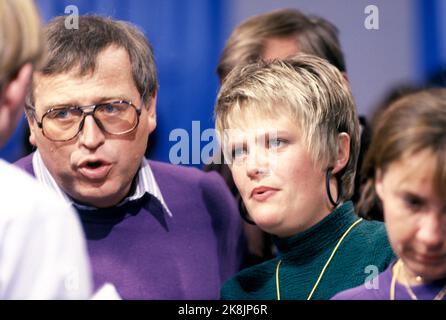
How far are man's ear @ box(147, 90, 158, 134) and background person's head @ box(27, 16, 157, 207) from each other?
0.08 ft

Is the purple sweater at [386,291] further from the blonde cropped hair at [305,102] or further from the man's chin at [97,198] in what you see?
the man's chin at [97,198]

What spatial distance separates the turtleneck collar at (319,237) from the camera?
5.47ft

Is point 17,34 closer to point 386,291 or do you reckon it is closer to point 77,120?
point 77,120

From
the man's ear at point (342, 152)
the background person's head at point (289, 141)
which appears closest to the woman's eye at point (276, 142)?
the background person's head at point (289, 141)

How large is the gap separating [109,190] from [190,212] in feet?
0.60

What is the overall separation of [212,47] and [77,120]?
379 millimetres

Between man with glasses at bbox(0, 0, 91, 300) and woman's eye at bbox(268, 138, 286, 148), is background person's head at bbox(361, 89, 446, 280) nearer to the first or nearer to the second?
woman's eye at bbox(268, 138, 286, 148)

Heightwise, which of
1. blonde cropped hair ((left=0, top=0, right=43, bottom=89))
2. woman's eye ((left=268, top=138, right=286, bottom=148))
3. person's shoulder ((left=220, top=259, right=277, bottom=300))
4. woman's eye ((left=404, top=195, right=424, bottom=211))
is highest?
blonde cropped hair ((left=0, top=0, right=43, bottom=89))

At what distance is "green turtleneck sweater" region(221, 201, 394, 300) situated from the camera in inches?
64.1

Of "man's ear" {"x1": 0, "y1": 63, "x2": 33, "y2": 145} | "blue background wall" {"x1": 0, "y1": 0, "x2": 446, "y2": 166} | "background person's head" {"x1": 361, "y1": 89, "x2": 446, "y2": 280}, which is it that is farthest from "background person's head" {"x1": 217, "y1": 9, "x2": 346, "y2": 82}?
"man's ear" {"x1": 0, "y1": 63, "x2": 33, "y2": 145}

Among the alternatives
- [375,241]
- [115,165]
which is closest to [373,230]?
[375,241]

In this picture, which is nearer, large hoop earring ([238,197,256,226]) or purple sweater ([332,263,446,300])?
purple sweater ([332,263,446,300])

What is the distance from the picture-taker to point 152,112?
1804 millimetres
